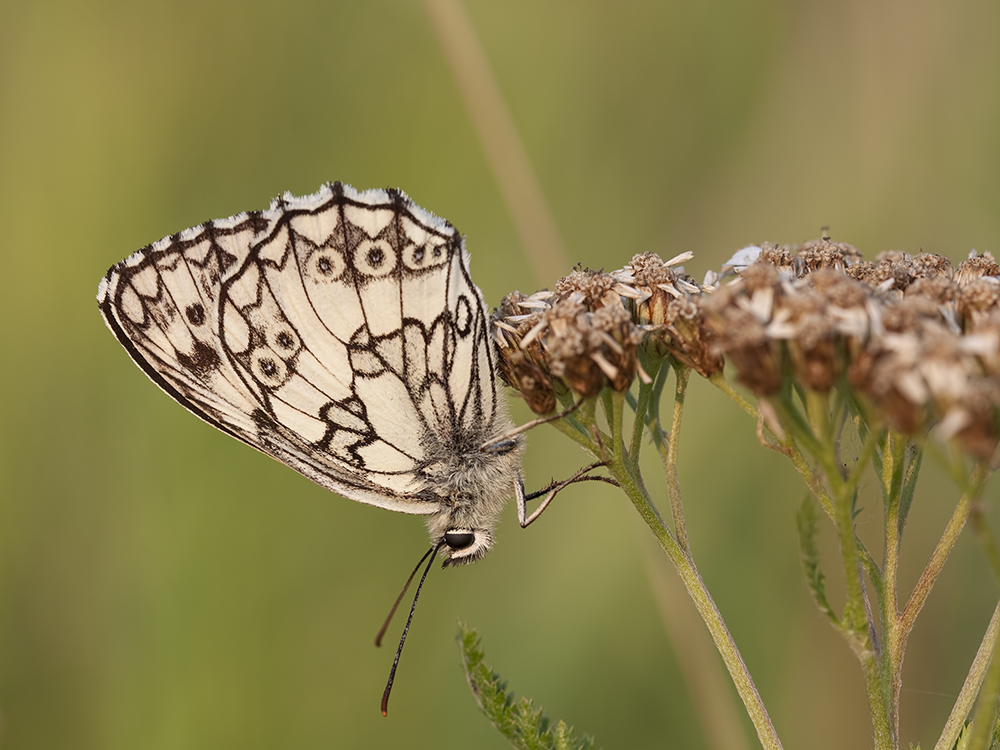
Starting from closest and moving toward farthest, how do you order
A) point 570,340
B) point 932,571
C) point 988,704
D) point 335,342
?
point 988,704
point 932,571
point 570,340
point 335,342

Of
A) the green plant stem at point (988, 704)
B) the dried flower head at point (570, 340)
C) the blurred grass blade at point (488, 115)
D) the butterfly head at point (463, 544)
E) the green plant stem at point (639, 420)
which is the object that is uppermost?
the blurred grass blade at point (488, 115)

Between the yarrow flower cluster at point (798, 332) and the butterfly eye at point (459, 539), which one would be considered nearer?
the yarrow flower cluster at point (798, 332)

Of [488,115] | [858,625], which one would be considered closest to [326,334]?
[488,115]

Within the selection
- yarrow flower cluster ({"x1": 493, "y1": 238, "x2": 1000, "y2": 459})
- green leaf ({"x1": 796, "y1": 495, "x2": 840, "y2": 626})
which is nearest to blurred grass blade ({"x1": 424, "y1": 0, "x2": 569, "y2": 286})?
yarrow flower cluster ({"x1": 493, "y1": 238, "x2": 1000, "y2": 459})

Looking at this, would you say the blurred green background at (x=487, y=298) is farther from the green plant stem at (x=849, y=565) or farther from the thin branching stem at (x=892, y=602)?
the green plant stem at (x=849, y=565)

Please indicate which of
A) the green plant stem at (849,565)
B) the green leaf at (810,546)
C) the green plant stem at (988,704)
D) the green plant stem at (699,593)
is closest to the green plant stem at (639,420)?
the green plant stem at (699,593)

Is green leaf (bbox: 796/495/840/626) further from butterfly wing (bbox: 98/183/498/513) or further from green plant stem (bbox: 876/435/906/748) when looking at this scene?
butterfly wing (bbox: 98/183/498/513)

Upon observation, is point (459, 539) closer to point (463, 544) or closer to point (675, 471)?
point (463, 544)
